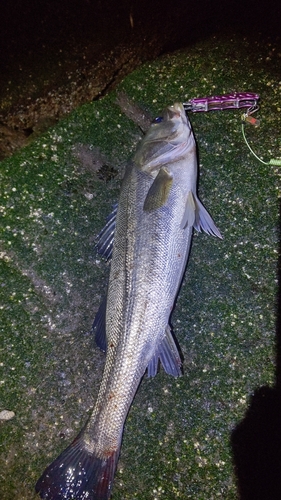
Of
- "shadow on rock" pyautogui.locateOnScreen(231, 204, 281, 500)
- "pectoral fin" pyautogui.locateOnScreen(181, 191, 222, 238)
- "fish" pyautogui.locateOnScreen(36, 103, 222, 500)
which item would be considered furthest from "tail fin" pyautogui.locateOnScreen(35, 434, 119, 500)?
"pectoral fin" pyautogui.locateOnScreen(181, 191, 222, 238)

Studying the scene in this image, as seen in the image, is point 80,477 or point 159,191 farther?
point 159,191

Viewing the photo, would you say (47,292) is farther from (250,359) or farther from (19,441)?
(250,359)

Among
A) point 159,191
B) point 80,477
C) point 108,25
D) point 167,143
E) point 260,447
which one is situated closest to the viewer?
point 80,477

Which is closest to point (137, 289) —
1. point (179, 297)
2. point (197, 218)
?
point (179, 297)

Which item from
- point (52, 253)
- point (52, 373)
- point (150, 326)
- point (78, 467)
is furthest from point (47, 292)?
point (78, 467)

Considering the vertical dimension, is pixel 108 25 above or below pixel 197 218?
above

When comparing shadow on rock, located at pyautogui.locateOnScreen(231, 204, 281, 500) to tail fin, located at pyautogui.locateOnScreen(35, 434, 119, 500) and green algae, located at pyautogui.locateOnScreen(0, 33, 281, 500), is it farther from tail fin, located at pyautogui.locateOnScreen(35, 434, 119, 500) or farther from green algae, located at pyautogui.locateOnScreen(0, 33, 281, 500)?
tail fin, located at pyautogui.locateOnScreen(35, 434, 119, 500)

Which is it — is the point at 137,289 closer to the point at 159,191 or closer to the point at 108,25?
the point at 159,191
